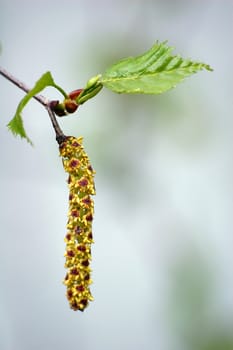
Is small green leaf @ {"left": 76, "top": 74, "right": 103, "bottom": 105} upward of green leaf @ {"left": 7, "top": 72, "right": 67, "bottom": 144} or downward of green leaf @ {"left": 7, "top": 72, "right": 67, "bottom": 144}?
upward

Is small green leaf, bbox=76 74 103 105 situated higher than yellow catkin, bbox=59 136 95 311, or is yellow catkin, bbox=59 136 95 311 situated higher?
small green leaf, bbox=76 74 103 105

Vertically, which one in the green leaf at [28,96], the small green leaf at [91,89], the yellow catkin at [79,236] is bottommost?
the yellow catkin at [79,236]

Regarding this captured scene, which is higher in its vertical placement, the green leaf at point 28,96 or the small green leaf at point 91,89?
the small green leaf at point 91,89

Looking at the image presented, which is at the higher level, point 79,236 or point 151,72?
point 151,72

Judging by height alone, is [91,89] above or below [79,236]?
above

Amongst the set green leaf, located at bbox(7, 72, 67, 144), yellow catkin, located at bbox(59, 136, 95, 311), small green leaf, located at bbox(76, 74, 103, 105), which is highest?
small green leaf, located at bbox(76, 74, 103, 105)

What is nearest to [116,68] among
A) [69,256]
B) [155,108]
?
[69,256]
